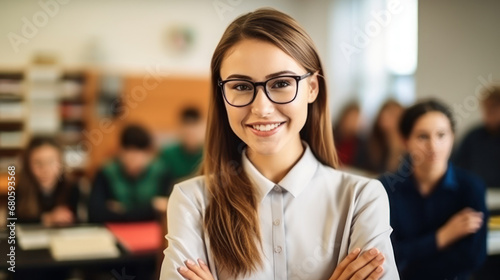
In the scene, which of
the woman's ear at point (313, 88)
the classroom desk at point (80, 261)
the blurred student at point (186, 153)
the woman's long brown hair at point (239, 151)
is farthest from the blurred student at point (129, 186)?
the woman's ear at point (313, 88)

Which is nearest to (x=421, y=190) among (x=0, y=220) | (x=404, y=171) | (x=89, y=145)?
(x=404, y=171)

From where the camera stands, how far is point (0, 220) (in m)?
1.45

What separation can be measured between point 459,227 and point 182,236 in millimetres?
639

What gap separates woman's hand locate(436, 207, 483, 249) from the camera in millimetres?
1206

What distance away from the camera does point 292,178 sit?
39.6 inches

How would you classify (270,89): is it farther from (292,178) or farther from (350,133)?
(350,133)

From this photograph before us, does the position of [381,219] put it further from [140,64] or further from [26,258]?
[140,64]

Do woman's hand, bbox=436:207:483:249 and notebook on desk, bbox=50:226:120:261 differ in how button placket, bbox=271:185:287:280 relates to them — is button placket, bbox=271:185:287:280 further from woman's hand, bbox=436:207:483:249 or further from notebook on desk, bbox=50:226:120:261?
notebook on desk, bbox=50:226:120:261

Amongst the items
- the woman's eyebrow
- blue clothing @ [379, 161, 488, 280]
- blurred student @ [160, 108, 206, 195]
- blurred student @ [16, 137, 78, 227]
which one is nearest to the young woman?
the woman's eyebrow

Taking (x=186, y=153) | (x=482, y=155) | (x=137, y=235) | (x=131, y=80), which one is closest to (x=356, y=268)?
(x=482, y=155)

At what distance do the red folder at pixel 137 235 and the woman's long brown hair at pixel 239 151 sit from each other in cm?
126

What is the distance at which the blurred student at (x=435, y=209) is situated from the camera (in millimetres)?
1188

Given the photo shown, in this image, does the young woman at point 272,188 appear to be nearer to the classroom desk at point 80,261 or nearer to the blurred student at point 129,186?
the classroom desk at point 80,261

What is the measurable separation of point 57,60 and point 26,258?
332 cm
